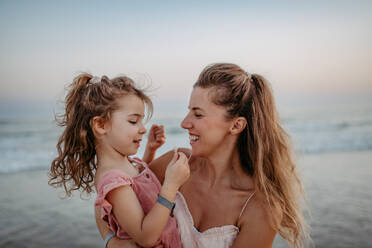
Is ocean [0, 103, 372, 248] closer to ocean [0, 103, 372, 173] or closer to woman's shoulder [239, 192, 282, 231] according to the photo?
ocean [0, 103, 372, 173]

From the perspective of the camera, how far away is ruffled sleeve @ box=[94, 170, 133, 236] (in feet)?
7.62

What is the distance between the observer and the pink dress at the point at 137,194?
2344mm

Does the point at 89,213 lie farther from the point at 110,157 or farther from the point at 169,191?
the point at 169,191

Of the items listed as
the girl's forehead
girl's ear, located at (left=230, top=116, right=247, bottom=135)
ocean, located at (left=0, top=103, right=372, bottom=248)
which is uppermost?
the girl's forehead

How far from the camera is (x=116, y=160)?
2627mm

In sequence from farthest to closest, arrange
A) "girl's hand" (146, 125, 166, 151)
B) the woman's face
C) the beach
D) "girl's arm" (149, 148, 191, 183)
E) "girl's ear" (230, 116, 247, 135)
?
the beach, "girl's hand" (146, 125, 166, 151), "girl's arm" (149, 148, 191, 183), "girl's ear" (230, 116, 247, 135), the woman's face

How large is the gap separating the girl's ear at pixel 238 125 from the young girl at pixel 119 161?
0.53 metres

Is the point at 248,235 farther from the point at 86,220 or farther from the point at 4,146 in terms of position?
the point at 4,146

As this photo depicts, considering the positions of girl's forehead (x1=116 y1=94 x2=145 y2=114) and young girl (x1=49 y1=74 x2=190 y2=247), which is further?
girl's forehead (x1=116 y1=94 x2=145 y2=114)

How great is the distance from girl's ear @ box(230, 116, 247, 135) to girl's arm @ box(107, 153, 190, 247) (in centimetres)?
61

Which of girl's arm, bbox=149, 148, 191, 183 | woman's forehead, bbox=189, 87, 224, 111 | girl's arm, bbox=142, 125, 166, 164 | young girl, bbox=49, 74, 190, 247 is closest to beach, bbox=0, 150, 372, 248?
girl's arm, bbox=142, 125, 166, 164

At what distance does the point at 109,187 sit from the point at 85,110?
2.22 feet

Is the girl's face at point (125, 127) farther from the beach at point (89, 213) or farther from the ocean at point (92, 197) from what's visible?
the beach at point (89, 213)

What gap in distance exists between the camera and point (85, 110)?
8.72ft
